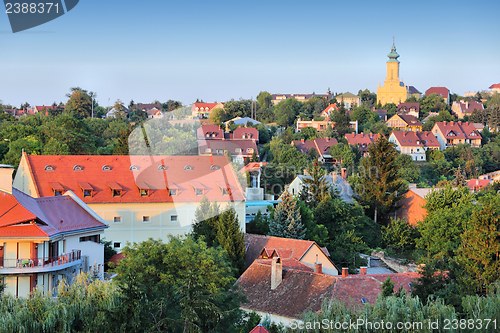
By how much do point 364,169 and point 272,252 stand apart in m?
15.8

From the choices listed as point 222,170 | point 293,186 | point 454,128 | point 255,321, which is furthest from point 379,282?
point 454,128

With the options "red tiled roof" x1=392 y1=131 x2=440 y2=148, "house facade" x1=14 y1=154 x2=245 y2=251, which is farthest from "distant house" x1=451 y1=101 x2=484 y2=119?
"house facade" x1=14 y1=154 x2=245 y2=251

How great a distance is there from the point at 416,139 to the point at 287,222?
45561 mm

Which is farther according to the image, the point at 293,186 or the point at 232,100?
the point at 232,100

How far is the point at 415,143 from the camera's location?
76.2m

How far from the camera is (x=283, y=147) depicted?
2640 inches

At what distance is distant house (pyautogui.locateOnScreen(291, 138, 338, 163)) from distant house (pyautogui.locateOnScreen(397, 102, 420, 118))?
85.9ft

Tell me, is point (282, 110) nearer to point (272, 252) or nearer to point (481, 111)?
point (481, 111)

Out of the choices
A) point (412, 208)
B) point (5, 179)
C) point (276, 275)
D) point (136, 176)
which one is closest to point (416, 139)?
point (412, 208)

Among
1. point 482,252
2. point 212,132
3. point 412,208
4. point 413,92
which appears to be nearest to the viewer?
point 482,252

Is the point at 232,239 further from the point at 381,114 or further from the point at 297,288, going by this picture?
the point at 381,114

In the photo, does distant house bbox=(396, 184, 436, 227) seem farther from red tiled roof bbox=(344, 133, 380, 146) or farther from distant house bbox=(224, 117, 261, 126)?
distant house bbox=(224, 117, 261, 126)

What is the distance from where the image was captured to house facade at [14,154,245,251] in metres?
31.5

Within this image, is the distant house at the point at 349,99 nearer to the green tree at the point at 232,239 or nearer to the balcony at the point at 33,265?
the green tree at the point at 232,239
